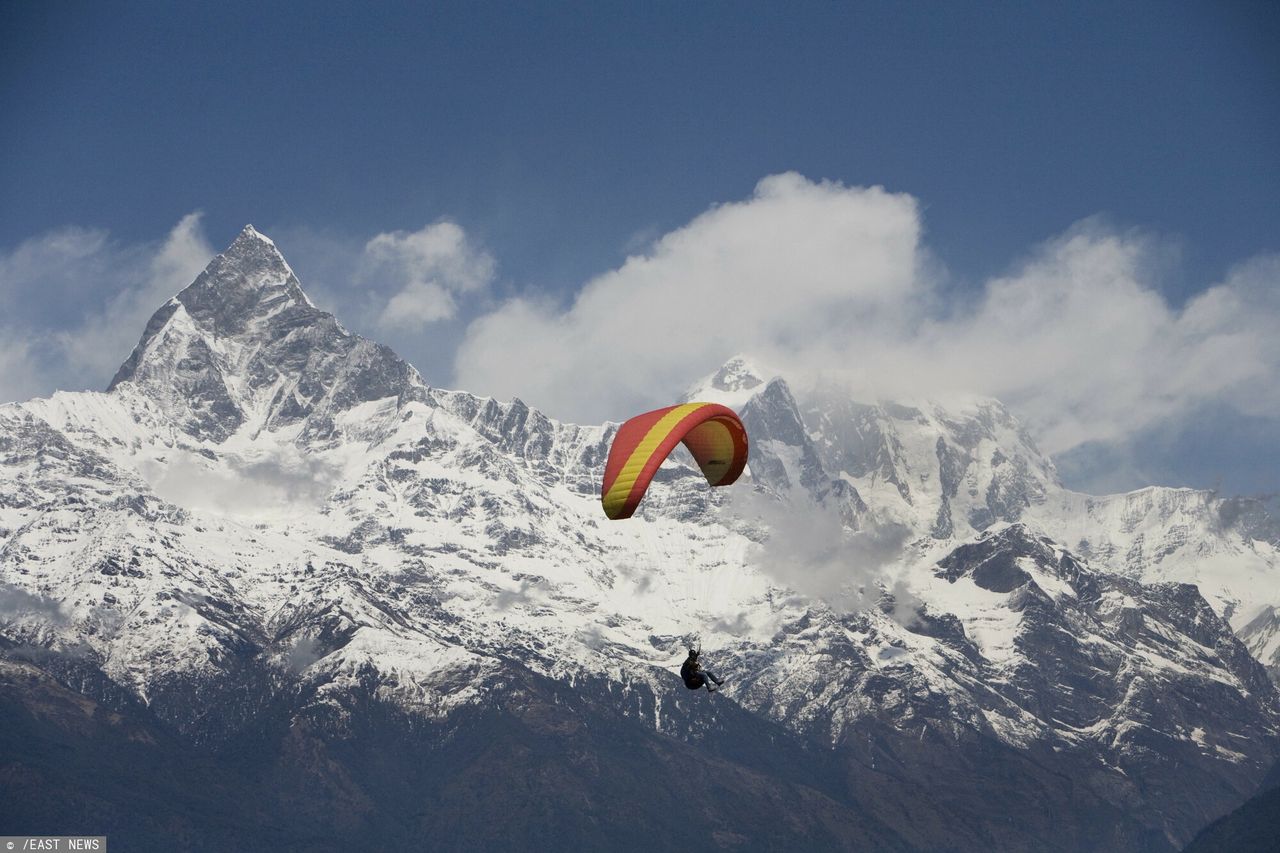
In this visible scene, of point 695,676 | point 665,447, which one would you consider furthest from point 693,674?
point 665,447

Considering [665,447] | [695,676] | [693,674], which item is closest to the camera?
[695,676]

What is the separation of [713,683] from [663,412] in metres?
21.4

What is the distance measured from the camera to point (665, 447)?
122312mm

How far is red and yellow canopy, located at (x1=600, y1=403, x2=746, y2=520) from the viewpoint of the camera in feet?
392

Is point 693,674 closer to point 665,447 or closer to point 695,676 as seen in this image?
point 695,676

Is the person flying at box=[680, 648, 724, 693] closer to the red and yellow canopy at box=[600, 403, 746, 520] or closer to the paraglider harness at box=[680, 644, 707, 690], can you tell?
the paraglider harness at box=[680, 644, 707, 690]

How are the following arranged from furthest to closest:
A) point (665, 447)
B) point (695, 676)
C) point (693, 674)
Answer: point (665, 447), point (693, 674), point (695, 676)

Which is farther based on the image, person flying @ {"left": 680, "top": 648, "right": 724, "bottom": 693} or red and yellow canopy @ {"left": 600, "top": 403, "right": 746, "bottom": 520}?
red and yellow canopy @ {"left": 600, "top": 403, "right": 746, "bottom": 520}

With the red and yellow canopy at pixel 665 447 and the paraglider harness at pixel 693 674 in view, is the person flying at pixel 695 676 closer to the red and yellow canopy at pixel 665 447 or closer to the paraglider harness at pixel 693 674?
the paraglider harness at pixel 693 674

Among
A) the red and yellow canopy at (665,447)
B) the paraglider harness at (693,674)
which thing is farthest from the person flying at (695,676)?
the red and yellow canopy at (665,447)

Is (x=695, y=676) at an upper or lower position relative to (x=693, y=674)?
lower

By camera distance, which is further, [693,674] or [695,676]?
[693,674]

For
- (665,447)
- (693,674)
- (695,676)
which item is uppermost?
(665,447)

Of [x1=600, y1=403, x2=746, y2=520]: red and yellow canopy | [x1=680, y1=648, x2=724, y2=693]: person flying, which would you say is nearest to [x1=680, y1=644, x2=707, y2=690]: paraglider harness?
[x1=680, y1=648, x2=724, y2=693]: person flying
